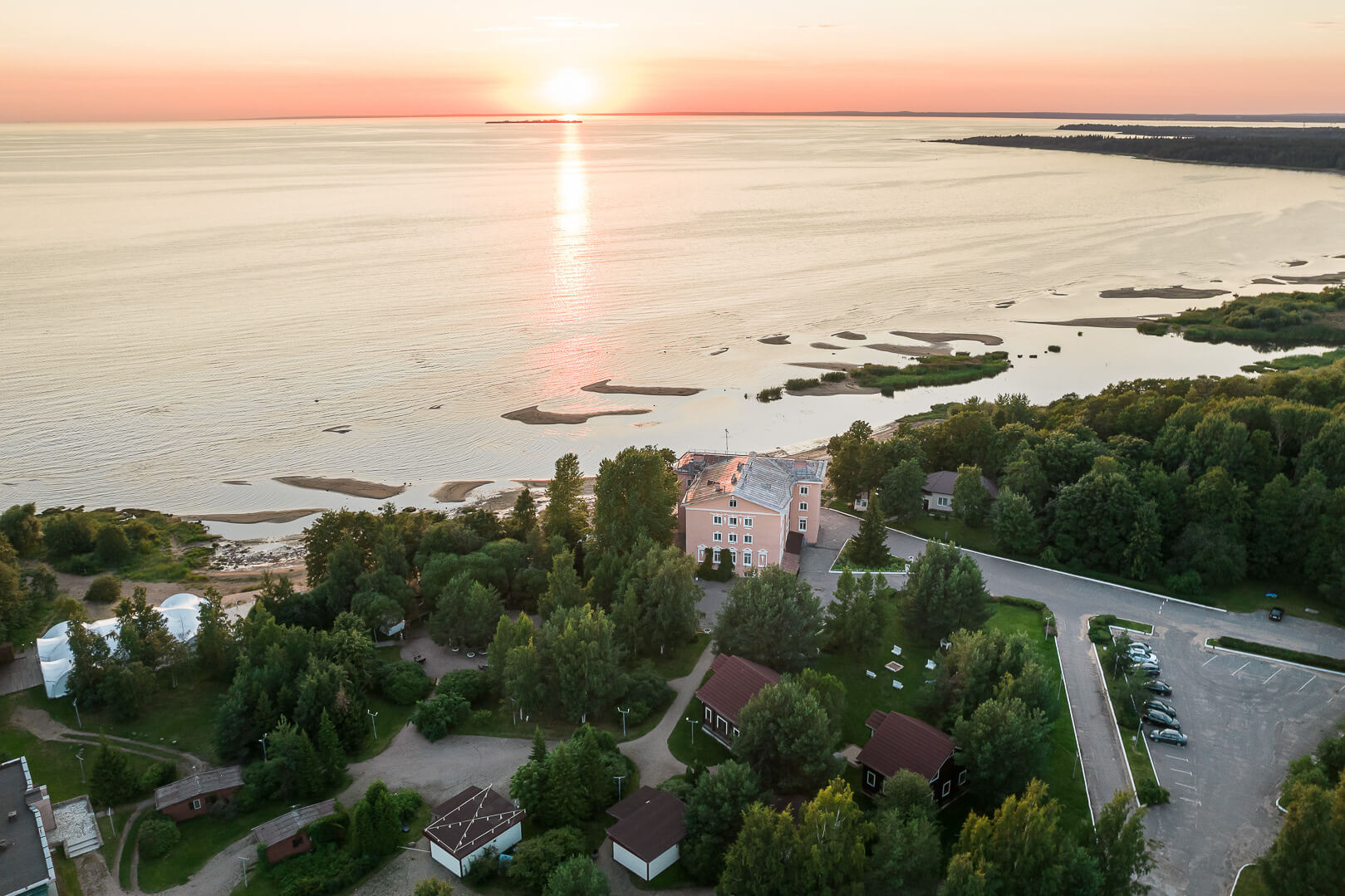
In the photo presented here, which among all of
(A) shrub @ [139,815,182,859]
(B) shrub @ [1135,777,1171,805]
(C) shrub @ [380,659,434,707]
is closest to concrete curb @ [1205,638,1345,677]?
(B) shrub @ [1135,777,1171,805]

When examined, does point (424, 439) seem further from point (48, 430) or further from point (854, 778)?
point (854, 778)

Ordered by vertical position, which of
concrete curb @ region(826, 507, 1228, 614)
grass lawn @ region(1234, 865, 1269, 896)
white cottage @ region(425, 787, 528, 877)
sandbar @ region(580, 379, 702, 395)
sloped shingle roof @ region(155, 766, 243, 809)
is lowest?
sloped shingle roof @ region(155, 766, 243, 809)

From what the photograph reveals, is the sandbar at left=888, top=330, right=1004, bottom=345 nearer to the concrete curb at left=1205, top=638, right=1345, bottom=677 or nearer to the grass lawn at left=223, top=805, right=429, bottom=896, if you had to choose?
the concrete curb at left=1205, top=638, right=1345, bottom=677

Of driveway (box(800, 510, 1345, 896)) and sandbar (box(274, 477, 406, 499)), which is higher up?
driveway (box(800, 510, 1345, 896))

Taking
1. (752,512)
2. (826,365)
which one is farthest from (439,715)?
(826,365)

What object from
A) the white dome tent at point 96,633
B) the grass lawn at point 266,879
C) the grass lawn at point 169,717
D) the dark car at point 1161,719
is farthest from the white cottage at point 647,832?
the white dome tent at point 96,633

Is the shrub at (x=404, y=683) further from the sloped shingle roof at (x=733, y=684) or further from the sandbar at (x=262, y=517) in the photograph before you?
the sandbar at (x=262, y=517)

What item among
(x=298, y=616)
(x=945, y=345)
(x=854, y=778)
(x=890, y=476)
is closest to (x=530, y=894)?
(x=854, y=778)
